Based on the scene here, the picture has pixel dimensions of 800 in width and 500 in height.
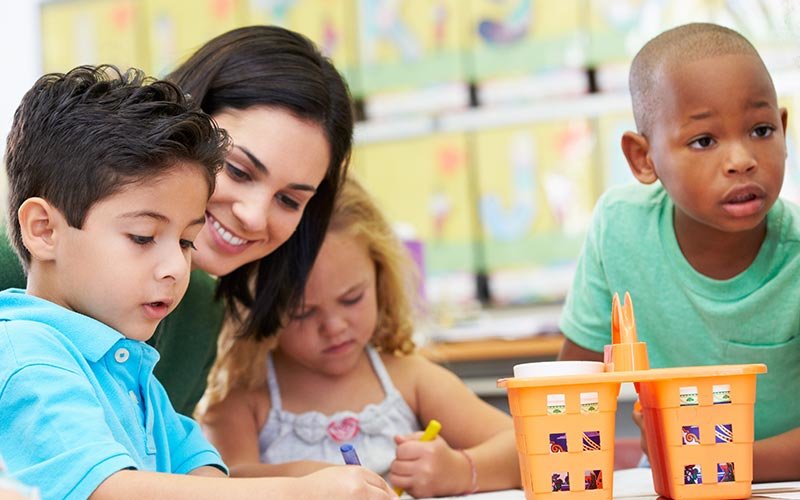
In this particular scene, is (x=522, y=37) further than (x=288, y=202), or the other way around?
(x=522, y=37)

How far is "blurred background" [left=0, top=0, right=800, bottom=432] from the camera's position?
3.58 meters

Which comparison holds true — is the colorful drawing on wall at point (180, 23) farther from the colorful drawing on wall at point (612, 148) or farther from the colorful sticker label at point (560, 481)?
the colorful sticker label at point (560, 481)

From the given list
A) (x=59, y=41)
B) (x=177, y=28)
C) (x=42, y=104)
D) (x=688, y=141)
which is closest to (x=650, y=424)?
(x=688, y=141)

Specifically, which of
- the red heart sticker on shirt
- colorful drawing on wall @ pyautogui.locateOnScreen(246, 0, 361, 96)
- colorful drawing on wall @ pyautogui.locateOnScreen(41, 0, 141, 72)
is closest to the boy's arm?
the red heart sticker on shirt

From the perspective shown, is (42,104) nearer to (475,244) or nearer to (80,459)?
(80,459)

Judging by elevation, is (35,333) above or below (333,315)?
above

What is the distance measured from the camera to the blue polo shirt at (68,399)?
0.80m

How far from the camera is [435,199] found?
12.4 ft

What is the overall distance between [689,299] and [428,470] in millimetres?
398

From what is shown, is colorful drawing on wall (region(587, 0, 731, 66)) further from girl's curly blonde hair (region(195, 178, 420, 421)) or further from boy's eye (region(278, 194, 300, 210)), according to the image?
boy's eye (region(278, 194, 300, 210))

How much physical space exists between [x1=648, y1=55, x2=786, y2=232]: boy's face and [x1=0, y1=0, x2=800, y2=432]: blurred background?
2.15m

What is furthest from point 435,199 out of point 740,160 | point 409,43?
point 740,160

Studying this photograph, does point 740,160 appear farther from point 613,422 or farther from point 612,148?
point 612,148

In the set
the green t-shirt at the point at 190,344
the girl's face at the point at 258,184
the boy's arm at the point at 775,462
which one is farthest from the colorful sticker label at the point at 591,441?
the green t-shirt at the point at 190,344
